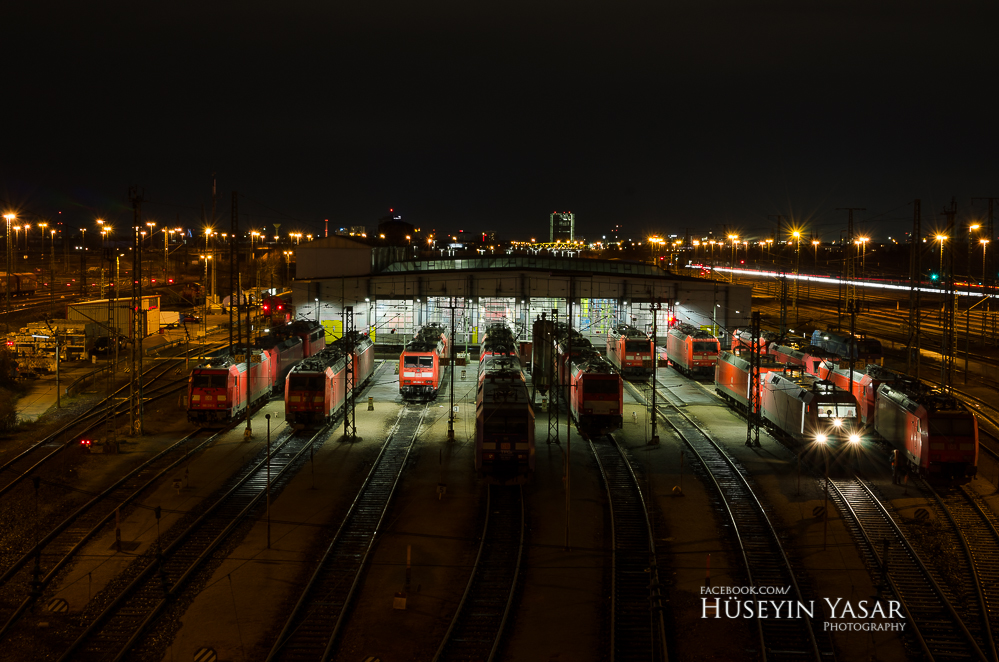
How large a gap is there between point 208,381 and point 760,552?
18.3 meters

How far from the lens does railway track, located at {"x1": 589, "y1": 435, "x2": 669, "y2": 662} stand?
11.6m

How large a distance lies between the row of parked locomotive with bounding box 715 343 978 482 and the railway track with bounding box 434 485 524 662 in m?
9.43

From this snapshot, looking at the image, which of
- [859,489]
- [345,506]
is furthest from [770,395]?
[345,506]

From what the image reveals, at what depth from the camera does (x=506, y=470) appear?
18391mm

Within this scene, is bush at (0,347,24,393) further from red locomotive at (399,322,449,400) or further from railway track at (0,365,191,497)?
red locomotive at (399,322,449,400)

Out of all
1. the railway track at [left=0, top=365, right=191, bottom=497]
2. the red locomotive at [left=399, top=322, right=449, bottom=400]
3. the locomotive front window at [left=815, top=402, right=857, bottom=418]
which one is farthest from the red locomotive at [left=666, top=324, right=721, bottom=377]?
the railway track at [left=0, top=365, right=191, bottom=497]

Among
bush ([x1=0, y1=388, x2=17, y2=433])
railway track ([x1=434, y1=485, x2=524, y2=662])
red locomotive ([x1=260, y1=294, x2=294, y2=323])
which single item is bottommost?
railway track ([x1=434, y1=485, x2=524, y2=662])

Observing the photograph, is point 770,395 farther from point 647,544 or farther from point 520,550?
point 520,550

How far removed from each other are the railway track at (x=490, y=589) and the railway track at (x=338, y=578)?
6.58 ft

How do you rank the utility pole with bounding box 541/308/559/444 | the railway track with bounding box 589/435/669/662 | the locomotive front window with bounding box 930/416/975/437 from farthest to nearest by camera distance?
the utility pole with bounding box 541/308/559/444 → the locomotive front window with bounding box 930/416/975/437 → the railway track with bounding box 589/435/669/662

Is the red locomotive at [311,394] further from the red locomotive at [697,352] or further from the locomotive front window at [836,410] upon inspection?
the red locomotive at [697,352]

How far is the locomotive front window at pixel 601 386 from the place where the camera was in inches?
934

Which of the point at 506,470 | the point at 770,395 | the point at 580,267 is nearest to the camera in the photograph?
the point at 506,470

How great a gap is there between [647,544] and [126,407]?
70.0 ft
